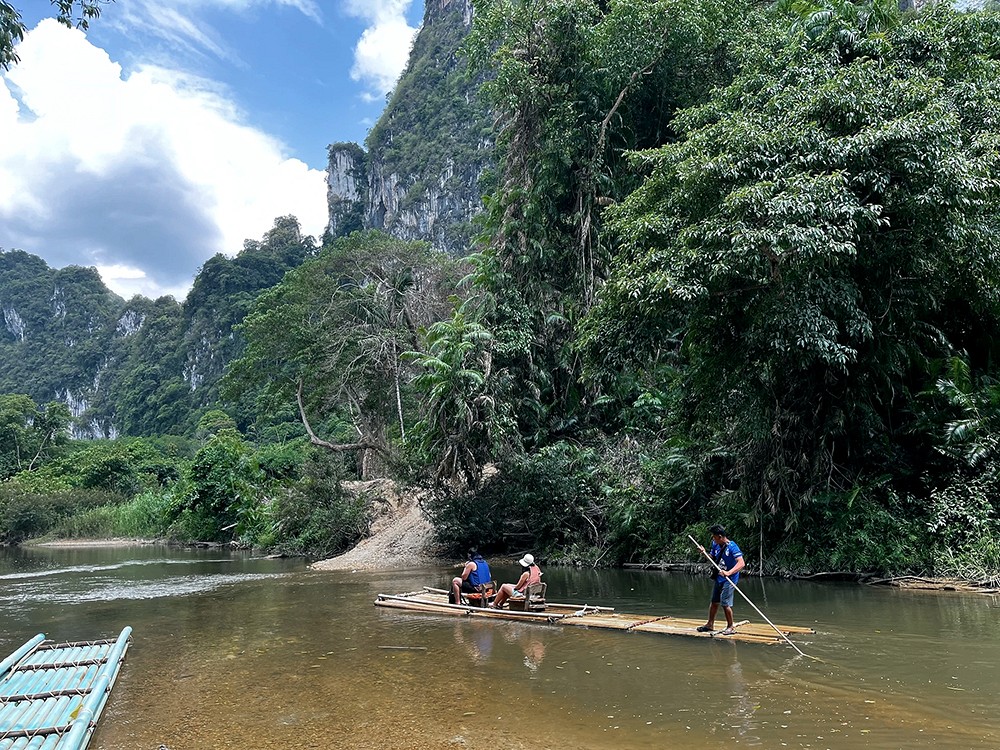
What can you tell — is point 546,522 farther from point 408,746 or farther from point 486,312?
point 408,746

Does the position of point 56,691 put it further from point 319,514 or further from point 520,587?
point 319,514

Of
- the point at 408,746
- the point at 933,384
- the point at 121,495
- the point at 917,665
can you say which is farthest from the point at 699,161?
the point at 121,495

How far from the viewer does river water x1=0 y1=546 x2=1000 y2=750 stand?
5.65 metres

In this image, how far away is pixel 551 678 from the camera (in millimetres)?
7312

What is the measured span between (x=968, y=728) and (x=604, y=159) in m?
20.4

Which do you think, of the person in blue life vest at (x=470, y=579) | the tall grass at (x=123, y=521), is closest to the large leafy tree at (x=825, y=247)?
the person in blue life vest at (x=470, y=579)

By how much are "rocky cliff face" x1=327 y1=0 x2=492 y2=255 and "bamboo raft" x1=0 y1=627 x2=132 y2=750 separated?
6832 cm

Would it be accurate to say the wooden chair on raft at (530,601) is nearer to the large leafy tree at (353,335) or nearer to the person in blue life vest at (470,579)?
the person in blue life vest at (470,579)

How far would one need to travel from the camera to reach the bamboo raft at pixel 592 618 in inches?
341

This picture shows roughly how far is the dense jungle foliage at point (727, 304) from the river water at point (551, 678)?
266 cm

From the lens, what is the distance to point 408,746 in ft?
18.2

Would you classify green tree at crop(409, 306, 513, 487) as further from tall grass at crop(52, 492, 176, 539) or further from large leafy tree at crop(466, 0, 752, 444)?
tall grass at crop(52, 492, 176, 539)

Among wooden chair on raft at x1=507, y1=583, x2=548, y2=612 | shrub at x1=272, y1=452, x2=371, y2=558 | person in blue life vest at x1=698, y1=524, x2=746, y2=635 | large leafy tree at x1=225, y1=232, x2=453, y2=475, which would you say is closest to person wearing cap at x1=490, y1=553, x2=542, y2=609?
wooden chair on raft at x1=507, y1=583, x2=548, y2=612

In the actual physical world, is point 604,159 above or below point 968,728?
above
